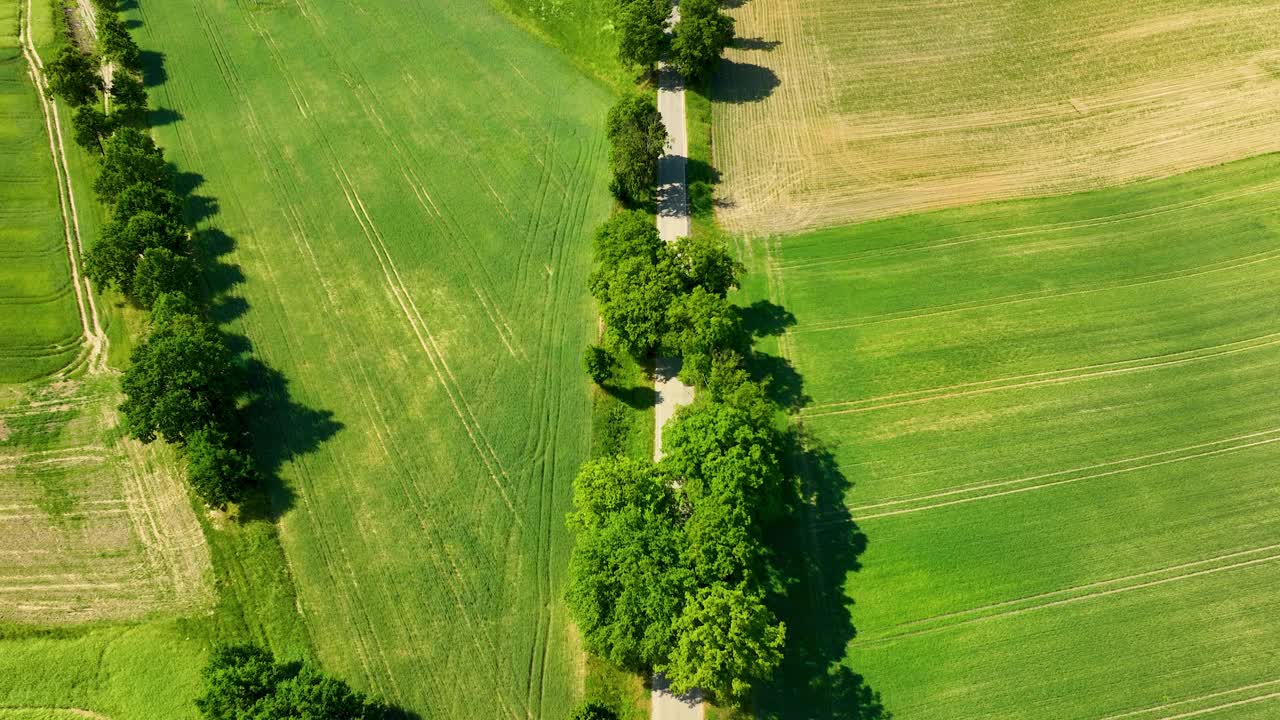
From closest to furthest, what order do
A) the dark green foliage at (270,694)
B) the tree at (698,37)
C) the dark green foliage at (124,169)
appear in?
the dark green foliage at (270,694)
the dark green foliage at (124,169)
the tree at (698,37)

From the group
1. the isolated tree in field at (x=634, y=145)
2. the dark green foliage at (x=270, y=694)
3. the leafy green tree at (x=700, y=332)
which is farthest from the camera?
the isolated tree in field at (x=634, y=145)

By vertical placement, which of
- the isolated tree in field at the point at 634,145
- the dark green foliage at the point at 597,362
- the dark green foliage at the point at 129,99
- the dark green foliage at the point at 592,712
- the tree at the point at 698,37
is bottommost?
the dark green foliage at the point at 592,712

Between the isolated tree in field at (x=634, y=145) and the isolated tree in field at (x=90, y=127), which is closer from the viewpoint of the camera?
the isolated tree in field at (x=634, y=145)

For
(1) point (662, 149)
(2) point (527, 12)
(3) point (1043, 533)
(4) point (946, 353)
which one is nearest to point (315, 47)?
(2) point (527, 12)

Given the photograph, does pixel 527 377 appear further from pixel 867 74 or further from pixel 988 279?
pixel 867 74

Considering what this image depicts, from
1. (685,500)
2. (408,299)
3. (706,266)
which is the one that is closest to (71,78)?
(408,299)

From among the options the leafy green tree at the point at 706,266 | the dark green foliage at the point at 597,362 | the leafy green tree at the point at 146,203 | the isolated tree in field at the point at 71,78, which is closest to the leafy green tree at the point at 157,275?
the leafy green tree at the point at 146,203

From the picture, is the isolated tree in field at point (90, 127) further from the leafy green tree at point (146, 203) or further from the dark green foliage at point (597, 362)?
the dark green foliage at point (597, 362)
